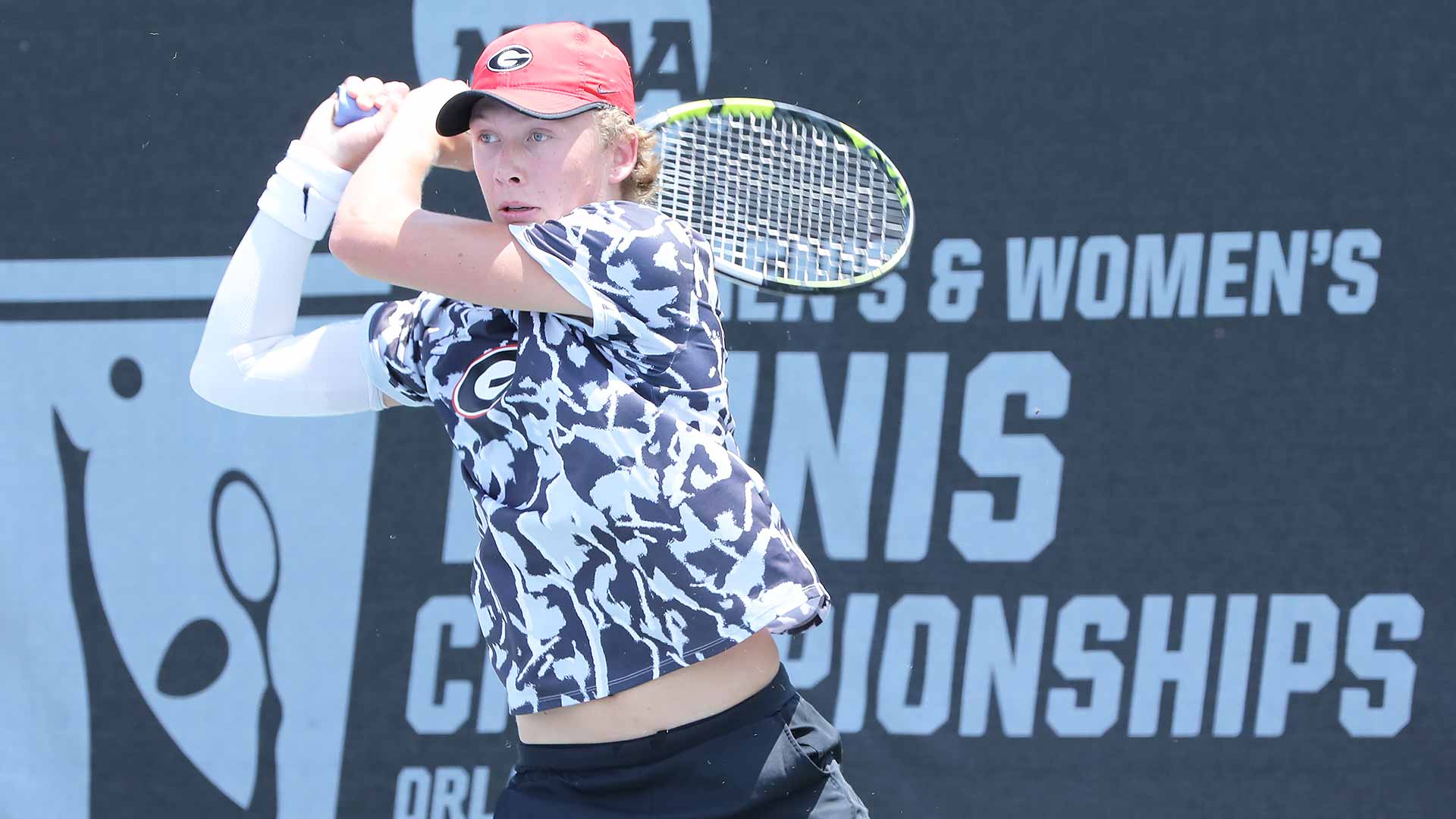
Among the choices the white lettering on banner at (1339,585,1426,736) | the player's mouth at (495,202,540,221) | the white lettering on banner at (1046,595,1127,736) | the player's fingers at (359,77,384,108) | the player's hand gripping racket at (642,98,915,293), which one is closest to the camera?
the player's mouth at (495,202,540,221)

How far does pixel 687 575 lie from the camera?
1.67 meters

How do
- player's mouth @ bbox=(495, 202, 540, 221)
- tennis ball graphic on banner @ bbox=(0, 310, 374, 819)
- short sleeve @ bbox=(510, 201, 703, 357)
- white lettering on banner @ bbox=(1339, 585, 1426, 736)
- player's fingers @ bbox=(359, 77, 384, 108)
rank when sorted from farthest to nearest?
tennis ball graphic on banner @ bbox=(0, 310, 374, 819)
white lettering on banner @ bbox=(1339, 585, 1426, 736)
player's fingers @ bbox=(359, 77, 384, 108)
player's mouth @ bbox=(495, 202, 540, 221)
short sleeve @ bbox=(510, 201, 703, 357)

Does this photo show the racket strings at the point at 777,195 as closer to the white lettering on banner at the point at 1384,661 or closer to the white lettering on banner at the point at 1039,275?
the white lettering on banner at the point at 1039,275

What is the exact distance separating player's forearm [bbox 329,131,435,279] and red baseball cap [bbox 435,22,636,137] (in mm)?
62

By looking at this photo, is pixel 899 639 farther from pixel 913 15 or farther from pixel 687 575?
pixel 687 575

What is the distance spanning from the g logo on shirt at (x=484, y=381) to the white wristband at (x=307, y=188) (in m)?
0.27

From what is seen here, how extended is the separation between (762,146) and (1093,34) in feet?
4.36

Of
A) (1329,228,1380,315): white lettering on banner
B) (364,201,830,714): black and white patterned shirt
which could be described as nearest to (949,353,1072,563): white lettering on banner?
(1329,228,1380,315): white lettering on banner

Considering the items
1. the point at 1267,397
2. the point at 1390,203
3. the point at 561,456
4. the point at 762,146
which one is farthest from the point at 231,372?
the point at 1390,203

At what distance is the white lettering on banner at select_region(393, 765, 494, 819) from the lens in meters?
3.50

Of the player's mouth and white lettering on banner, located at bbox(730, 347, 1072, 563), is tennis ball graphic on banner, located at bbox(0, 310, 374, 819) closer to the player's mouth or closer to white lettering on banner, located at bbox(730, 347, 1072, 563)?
white lettering on banner, located at bbox(730, 347, 1072, 563)

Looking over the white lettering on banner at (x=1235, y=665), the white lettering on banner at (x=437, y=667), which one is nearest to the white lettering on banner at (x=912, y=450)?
the white lettering on banner at (x=1235, y=665)

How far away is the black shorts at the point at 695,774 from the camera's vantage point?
1710mm

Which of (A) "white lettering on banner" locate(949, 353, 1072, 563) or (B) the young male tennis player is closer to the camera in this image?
(B) the young male tennis player
